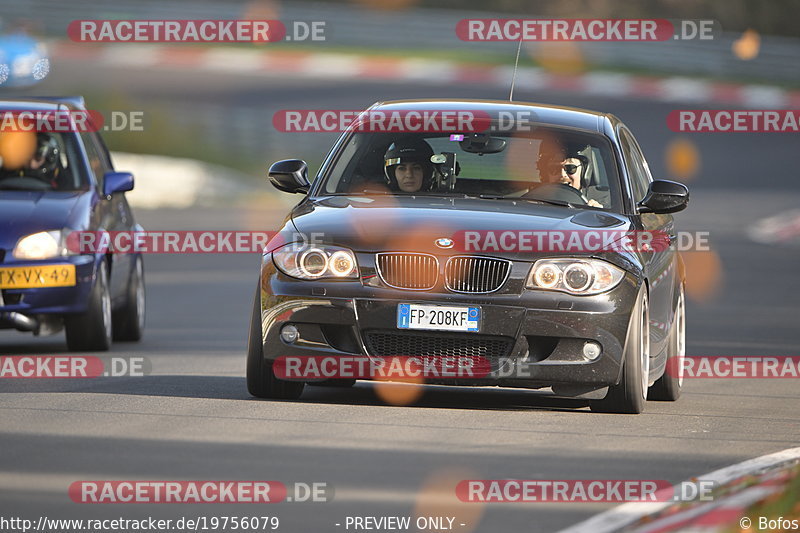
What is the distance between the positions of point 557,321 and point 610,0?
54.6 metres

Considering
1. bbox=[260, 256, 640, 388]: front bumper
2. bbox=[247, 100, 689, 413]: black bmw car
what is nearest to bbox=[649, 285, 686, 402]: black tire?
bbox=[247, 100, 689, 413]: black bmw car

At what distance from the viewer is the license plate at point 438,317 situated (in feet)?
31.0

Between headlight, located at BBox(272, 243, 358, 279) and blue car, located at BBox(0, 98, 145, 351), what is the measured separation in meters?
3.12

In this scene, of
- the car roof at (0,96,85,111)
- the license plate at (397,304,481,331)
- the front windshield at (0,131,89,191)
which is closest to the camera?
the license plate at (397,304,481,331)

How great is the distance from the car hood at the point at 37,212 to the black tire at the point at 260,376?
297 cm

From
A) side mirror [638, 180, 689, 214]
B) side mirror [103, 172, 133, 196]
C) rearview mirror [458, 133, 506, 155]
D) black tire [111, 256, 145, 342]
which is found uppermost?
rearview mirror [458, 133, 506, 155]

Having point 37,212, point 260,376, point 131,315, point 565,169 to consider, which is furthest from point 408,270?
point 131,315

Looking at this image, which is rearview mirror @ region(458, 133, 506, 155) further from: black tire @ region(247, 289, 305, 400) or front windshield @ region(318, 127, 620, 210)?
black tire @ region(247, 289, 305, 400)

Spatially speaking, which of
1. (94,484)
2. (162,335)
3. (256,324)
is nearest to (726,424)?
(256,324)

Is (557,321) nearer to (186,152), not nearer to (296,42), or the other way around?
(186,152)

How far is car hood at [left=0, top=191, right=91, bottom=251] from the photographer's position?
40.7ft

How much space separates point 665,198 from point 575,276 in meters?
1.24

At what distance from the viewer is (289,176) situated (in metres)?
10.8

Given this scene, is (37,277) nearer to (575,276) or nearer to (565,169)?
(565,169)
